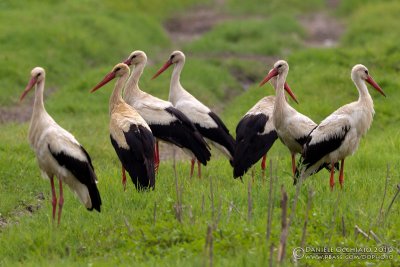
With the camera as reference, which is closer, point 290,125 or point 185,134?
point 290,125

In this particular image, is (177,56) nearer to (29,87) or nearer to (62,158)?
(29,87)

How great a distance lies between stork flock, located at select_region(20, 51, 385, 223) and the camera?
6422 mm

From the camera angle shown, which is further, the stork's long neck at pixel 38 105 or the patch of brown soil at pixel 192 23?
the patch of brown soil at pixel 192 23

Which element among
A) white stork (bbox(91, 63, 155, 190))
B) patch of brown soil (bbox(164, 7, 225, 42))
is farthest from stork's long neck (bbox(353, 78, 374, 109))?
patch of brown soil (bbox(164, 7, 225, 42))

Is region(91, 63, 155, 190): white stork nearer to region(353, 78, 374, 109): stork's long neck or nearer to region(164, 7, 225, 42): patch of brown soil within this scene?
region(353, 78, 374, 109): stork's long neck

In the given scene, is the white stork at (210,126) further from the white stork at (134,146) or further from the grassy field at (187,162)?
the white stork at (134,146)

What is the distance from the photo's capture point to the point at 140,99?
337 inches

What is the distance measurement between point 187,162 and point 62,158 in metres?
2.94

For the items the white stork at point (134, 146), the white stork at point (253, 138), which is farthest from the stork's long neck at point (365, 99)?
the white stork at point (134, 146)

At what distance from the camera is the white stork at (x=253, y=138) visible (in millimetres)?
7594

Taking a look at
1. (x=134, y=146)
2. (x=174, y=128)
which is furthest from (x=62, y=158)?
(x=174, y=128)

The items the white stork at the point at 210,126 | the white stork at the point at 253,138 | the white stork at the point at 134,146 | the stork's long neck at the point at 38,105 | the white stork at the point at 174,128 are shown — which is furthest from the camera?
the white stork at the point at 210,126

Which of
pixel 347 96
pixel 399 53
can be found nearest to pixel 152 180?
pixel 347 96

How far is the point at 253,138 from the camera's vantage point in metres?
7.81
